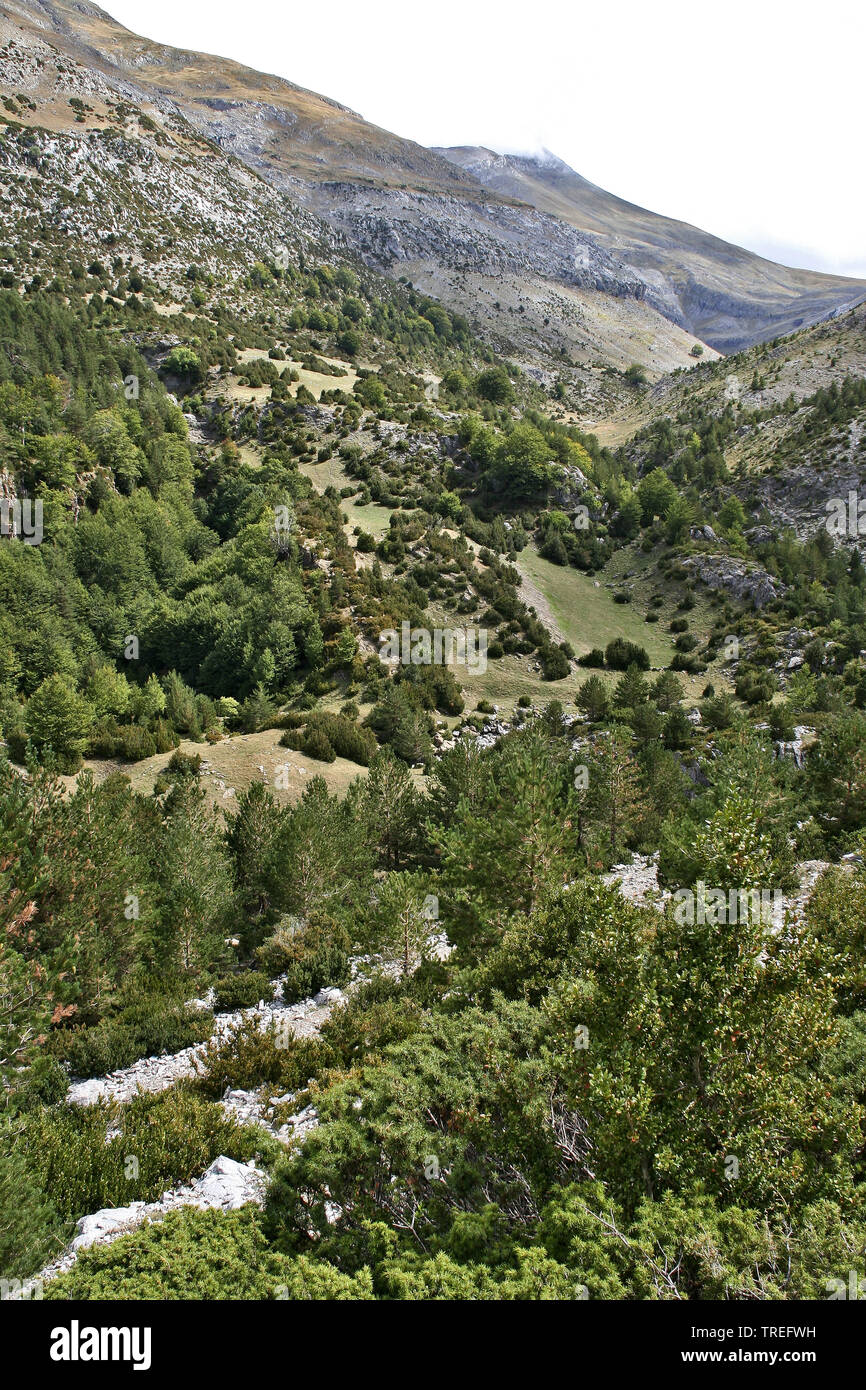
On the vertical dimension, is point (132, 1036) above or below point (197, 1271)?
below

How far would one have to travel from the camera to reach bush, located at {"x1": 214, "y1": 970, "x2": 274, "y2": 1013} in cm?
2333

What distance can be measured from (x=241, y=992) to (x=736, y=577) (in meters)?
58.3

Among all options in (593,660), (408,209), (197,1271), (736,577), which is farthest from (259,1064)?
(408,209)

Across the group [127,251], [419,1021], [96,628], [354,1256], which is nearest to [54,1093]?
[419,1021]

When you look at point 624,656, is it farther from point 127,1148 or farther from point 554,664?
point 127,1148

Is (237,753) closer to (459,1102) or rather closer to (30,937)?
(30,937)

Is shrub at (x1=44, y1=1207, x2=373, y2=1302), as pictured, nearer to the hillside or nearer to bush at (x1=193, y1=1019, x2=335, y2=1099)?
the hillside

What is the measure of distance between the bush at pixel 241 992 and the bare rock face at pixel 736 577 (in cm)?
5495

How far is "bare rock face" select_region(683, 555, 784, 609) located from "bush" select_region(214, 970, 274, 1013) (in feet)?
180

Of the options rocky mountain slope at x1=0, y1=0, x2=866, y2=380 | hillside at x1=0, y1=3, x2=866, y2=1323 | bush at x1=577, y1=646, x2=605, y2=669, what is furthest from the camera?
rocky mountain slope at x1=0, y1=0, x2=866, y2=380

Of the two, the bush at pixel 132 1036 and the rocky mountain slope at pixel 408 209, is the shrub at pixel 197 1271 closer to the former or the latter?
the bush at pixel 132 1036

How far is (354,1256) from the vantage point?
10609 millimetres

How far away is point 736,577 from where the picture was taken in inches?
2517

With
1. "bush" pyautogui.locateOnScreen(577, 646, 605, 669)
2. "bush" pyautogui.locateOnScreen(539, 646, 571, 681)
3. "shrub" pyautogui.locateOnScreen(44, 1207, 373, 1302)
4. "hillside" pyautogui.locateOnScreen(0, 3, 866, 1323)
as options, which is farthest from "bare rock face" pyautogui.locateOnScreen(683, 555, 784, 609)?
"shrub" pyautogui.locateOnScreen(44, 1207, 373, 1302)
